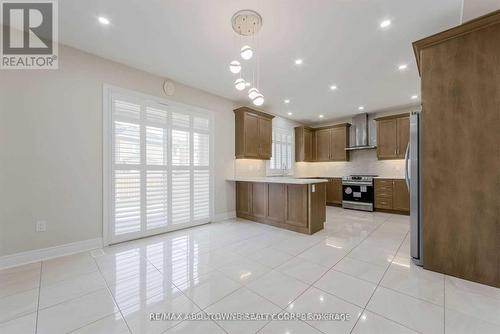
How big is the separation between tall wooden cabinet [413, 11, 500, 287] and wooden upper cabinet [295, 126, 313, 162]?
4.68 m

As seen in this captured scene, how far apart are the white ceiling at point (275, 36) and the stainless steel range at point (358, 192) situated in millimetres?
2635

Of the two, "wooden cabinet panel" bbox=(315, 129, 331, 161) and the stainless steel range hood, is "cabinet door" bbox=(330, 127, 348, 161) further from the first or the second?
the stainless steel range hood

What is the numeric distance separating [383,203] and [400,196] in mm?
440

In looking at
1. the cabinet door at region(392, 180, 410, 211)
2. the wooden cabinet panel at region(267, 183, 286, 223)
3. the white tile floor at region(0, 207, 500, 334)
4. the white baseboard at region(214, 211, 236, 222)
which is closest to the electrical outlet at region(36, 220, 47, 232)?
the white tile floor at region(0, 207, 500, 334)

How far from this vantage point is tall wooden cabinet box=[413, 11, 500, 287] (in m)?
2.05

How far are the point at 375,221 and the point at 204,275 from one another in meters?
4.06

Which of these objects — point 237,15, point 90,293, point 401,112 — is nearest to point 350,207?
point 401,112

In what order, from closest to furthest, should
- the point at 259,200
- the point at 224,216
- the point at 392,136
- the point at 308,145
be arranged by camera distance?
1. the point at 259,200
2. the point at 224,216
3. the point at 392,136
4. the point at 308,145

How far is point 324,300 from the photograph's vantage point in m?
1.85

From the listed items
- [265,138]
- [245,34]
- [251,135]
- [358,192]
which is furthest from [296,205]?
[358,192]

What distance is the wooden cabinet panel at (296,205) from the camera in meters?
3.76

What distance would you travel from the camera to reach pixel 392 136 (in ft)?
18.5

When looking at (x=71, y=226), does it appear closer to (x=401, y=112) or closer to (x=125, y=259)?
(x=125, y=259)

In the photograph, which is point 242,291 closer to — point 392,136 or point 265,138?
point 265,138
